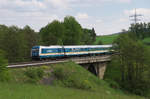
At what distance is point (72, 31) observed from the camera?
74.6m

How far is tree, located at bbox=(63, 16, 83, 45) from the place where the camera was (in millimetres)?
73812

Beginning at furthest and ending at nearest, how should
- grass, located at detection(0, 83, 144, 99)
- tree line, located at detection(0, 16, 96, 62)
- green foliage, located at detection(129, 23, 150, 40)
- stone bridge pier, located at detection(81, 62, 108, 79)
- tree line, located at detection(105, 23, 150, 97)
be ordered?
green foliage, located at detection(129, 23, 150, 40), tree line, located at detection(0, 16, 96, 62), stone bridge pier, located at detection(81, 62, 108, 79), tree line, located at detection(105, 23, 150, 97), grass, located at detection(0, 83, 144, 99)

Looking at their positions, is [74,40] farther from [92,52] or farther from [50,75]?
[50,75]

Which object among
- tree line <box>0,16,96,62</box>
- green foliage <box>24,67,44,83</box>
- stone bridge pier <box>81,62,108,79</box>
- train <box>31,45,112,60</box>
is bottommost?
stone bridge pier <box>81,62,108,79</box>

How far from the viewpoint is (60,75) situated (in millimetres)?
25062

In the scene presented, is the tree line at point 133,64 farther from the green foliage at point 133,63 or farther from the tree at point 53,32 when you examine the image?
the tree at point 53,32

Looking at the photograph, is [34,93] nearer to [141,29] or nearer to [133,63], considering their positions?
[133,63]

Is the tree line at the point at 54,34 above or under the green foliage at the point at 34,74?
above

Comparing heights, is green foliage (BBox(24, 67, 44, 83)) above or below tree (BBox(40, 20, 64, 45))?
below

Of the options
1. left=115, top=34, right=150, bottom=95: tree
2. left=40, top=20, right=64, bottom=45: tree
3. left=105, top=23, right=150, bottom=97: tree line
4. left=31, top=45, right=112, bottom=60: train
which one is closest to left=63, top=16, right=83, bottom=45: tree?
left=40, top=20, right=64, bottom=45: tree

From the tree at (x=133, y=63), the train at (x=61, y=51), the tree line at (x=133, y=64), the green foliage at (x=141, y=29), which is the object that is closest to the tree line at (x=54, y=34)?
the train at (x=61, y=51)

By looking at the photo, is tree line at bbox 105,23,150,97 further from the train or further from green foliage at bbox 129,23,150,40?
green foliage at bbox 129,23,150,40

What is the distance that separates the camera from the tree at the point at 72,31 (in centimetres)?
7381

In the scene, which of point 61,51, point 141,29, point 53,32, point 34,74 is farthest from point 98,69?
point 141,29
